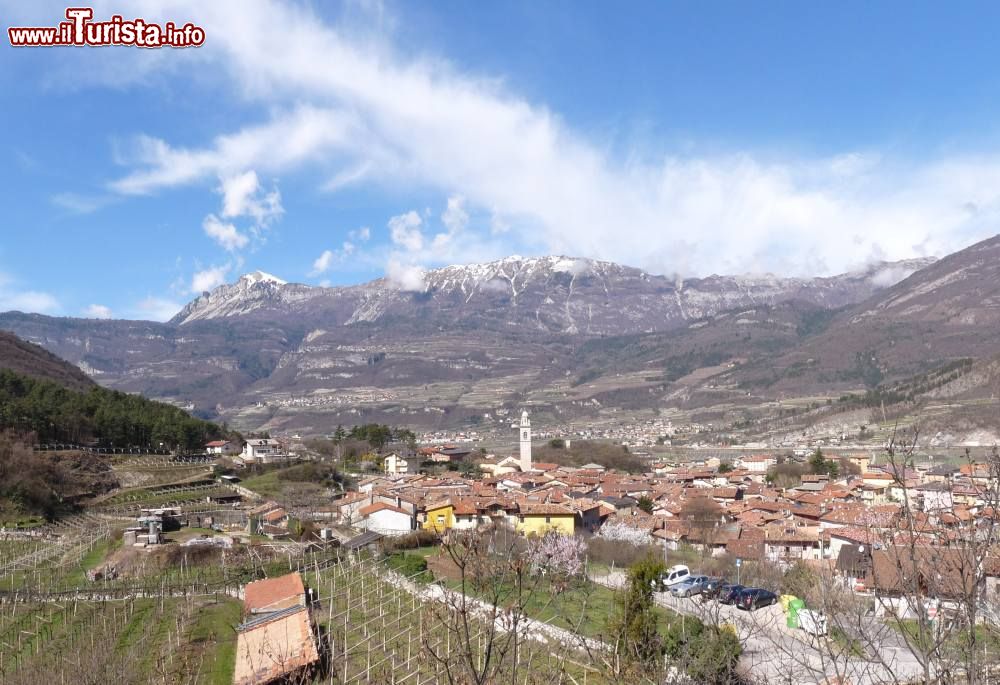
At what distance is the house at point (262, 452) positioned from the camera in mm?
47469

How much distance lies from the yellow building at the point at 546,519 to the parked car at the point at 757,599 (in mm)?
11501

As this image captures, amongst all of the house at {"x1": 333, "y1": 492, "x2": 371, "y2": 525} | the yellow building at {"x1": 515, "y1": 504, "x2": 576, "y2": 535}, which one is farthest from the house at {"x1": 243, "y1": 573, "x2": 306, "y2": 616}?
the house at {"x1": 333, "y1": 492, "x2": 371, "y2": 525}

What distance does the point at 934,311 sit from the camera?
526ft

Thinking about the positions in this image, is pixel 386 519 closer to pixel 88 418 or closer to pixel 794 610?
pixel 794 610

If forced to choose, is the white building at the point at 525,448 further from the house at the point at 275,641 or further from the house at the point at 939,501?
the house at the point at 939,501

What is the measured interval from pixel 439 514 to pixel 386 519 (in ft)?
7.01

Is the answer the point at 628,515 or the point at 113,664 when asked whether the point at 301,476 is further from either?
the point at 113,664

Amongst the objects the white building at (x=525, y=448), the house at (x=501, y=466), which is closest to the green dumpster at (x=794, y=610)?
the house at (x=501, y=466)

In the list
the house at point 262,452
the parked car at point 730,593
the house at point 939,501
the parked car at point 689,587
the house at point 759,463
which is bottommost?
the house at point 759,463

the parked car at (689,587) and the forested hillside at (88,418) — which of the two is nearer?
the parked car at (689,587)

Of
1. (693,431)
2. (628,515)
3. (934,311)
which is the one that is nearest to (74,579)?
(628,515)

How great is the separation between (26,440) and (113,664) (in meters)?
29.6

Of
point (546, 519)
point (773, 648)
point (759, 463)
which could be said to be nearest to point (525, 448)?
point (759, 463)

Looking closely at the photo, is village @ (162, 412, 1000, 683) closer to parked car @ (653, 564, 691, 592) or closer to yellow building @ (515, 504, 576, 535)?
yellow building @ (515, 504, 576, 535)
